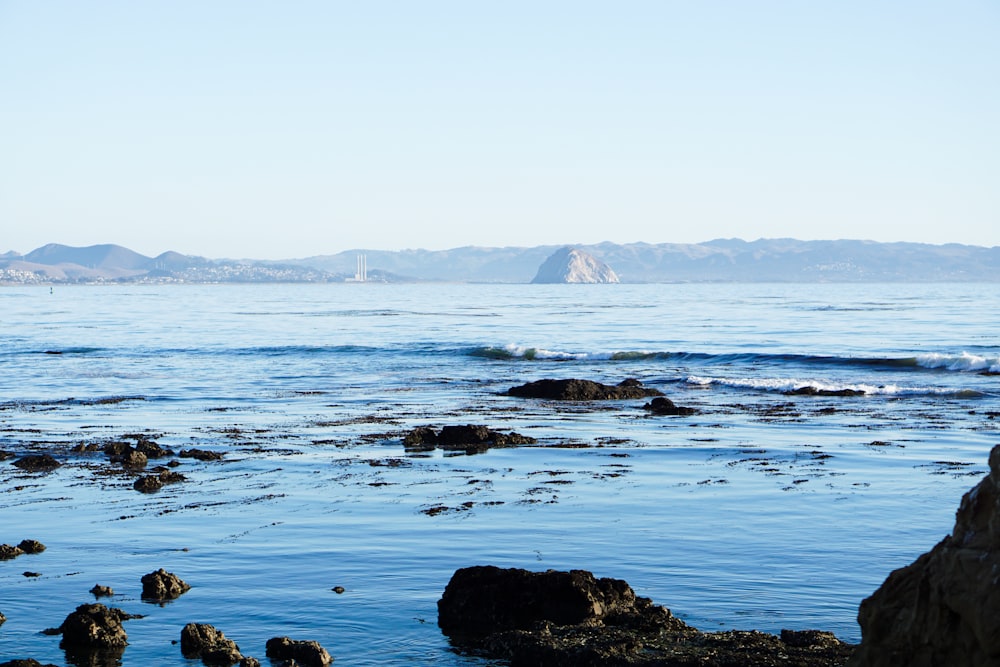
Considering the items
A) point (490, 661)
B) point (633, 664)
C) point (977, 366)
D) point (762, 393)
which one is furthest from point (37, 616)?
point (977, 366)

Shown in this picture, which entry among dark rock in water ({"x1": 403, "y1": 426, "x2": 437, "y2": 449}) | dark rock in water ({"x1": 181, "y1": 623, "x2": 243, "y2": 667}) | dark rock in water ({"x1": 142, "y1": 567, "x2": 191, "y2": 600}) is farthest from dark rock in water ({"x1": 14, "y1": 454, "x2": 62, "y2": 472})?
dark rock in water ({"x1": 181, "y1": 623, "x2": 243, "y2": 667})

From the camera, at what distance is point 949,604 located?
5.50m

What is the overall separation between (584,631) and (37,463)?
37.1 ft

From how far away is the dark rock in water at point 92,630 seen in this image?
8242 millimetres

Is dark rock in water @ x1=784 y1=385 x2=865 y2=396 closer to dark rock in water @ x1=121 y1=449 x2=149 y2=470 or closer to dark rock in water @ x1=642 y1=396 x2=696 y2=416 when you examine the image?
dark rock in water @ x1=642 y1=396 x2=696 y2=416

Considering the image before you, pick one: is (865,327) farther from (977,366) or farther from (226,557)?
(226,557)

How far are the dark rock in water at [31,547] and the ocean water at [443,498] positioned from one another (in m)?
0.16

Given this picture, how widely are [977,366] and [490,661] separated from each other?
32.1 meters

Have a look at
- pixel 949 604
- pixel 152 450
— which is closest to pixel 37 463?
pixel 152 450

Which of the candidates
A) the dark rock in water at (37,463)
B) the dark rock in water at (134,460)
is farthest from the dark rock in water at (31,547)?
the dark rock in water at (37,463)

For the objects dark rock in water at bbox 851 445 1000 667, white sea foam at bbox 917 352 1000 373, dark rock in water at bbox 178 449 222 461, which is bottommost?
dark rock in water at bbox 178 449 222 461

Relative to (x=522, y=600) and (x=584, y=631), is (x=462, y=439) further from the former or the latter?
(x=584, y=631)

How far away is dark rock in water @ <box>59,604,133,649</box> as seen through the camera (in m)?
8.24

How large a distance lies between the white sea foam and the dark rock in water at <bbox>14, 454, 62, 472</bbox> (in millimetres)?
28377
